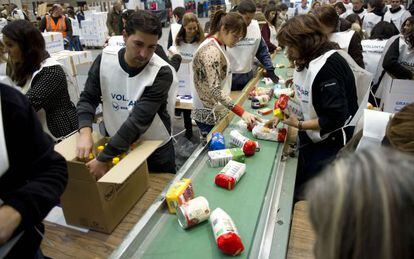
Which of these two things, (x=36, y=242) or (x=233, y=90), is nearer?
(x=36, y=242)

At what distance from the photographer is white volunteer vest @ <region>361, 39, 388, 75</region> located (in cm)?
364

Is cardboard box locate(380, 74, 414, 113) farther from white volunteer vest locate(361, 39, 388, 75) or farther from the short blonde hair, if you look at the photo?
the short blonde hair

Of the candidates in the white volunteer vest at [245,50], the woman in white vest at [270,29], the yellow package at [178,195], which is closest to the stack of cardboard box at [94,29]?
the woman in white vest at [270,29]

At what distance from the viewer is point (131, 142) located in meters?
1.55

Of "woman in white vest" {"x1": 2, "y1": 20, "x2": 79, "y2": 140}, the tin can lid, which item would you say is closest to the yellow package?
the tin can lid

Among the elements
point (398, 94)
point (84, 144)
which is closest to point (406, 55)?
point (398, 94)

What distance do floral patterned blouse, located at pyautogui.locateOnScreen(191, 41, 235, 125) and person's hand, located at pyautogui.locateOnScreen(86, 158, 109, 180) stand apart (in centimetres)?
96

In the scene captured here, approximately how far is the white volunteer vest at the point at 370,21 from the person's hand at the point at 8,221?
6611 millimetres

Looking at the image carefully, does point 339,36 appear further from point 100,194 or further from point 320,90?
point 100,194

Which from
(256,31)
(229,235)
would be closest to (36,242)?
(229,235)

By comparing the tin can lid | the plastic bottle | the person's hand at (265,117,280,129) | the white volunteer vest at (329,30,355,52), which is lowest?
the tin can lid

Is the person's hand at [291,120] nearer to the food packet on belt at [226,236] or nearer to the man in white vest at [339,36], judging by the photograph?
the food packet on belt at [226,236]

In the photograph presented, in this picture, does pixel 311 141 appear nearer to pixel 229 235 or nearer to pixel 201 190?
pixel 201 190

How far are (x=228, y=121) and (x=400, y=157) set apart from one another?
1.69m
